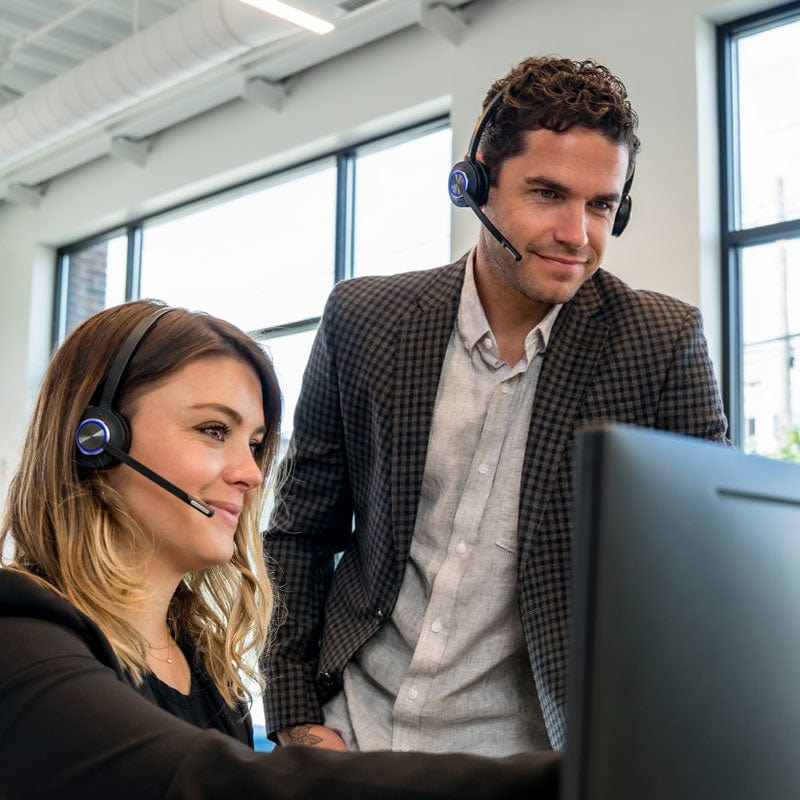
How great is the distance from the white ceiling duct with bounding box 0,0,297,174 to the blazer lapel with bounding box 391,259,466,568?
12.6 ft

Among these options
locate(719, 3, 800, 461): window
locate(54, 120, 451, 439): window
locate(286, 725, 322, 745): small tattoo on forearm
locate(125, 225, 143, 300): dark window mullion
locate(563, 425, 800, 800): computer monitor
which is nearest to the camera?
locate(563, 425, 800, 800): computer monitor

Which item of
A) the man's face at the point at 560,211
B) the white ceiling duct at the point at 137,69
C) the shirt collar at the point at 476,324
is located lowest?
the shirt collar at the point at 476,324

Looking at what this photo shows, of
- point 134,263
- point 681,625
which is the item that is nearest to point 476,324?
point 681,625

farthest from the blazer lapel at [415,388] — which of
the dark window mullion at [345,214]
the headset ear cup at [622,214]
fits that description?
the dark window mullion at [345,214]

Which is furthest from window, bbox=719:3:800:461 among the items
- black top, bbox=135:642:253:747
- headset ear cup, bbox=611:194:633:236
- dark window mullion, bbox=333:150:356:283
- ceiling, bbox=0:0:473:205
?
black top, bbox=135:642:253:747

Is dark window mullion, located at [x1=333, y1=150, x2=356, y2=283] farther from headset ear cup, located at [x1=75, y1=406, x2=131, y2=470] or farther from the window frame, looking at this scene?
headset ear cup, located at [x1=75, y1=406, x2=131, y2=470]

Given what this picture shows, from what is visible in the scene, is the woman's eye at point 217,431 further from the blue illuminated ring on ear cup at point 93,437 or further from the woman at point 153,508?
the blue illuminated ring on ear cup at point 93,437

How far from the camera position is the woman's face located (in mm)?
1428

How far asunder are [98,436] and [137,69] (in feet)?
16.5

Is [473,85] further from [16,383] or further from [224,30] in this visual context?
[16,383]

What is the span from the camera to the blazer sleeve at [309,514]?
1.86m

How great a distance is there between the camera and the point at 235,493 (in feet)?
4.94

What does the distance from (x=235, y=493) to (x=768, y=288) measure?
143 inches

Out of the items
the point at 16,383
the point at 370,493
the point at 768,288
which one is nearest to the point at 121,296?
the point at 16,383
